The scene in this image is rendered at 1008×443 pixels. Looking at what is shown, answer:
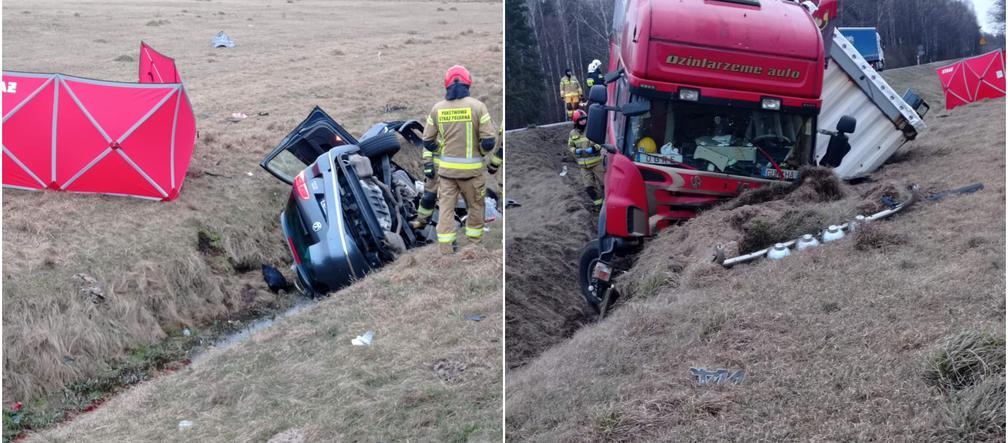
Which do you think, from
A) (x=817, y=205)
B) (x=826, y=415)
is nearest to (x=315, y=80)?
(x=817, y=205)

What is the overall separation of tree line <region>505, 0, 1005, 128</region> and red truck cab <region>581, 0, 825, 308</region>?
156cm

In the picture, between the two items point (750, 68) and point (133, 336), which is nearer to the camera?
point (750, 68)

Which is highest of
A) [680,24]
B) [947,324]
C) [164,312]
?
[680,24]

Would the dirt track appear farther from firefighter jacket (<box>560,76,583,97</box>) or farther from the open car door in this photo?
the open car door

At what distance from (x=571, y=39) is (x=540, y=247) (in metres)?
2.67

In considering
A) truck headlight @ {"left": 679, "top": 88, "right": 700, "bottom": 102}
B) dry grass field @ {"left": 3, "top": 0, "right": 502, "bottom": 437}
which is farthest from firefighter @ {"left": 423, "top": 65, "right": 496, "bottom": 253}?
truck headlight @ {"left": 679, "top": 88, "right": 700, "bottom": 102}

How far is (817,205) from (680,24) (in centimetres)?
185

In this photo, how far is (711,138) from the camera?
7.55m

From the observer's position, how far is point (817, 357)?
396 centimetres

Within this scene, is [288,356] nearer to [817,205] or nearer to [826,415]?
[817,205]

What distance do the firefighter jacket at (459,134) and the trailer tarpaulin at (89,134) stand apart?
197 inches

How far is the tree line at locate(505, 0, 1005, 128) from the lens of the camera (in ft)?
12.6

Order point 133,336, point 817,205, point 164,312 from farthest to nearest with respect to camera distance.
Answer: point 164,312 < point 133,336 < point 817,205

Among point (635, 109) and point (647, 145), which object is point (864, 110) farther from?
point (635, 109)
